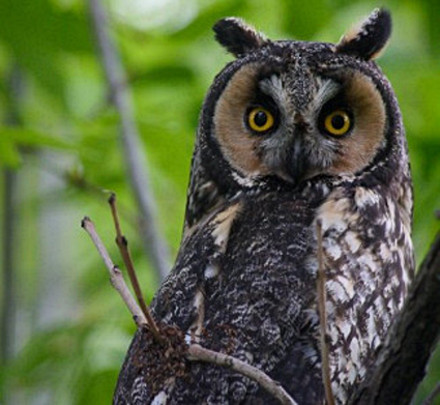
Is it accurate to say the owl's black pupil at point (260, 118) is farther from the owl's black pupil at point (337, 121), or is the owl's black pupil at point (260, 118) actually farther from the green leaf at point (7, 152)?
the green leaf at point (7, 152)

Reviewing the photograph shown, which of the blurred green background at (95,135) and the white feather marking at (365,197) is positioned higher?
the blurred green background at (95,135)

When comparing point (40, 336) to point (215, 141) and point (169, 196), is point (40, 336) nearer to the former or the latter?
point (215, 141)

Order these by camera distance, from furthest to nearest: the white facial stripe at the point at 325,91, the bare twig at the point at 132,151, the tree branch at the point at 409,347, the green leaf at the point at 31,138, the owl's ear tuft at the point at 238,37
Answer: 1. the bare twig at the point at 132,151
2. the green leaf at the point at 31,138
3. the owl's ear tuft at the point at 238,37
4. the white facial stripe at the point at 325,91
5. the tree branch at the point at 409,347

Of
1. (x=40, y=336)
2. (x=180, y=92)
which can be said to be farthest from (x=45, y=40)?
(x=40, y=336)

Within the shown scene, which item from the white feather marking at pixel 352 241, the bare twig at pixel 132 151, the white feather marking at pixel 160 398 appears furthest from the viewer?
the bare twig at pixel 132 151

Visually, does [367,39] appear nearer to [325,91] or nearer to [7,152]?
[325,91]

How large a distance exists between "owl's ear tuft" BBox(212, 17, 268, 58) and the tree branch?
148cm

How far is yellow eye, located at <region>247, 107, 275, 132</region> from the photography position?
3.43 m

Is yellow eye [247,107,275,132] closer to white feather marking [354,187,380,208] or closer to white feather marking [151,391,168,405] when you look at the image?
white feather marking [354,187,380,208]

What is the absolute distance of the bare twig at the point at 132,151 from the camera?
173 inches

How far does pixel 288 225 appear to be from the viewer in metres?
3.24

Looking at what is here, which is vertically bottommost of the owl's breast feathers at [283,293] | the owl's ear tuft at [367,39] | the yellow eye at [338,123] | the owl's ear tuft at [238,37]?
the owl's breast feathers at [283,293]

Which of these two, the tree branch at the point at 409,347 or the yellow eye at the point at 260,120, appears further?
the yellow eye at the point at 260,120

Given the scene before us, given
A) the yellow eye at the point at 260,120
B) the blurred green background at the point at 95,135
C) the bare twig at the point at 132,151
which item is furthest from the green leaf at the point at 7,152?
the yellow eye at the point at 260,120
